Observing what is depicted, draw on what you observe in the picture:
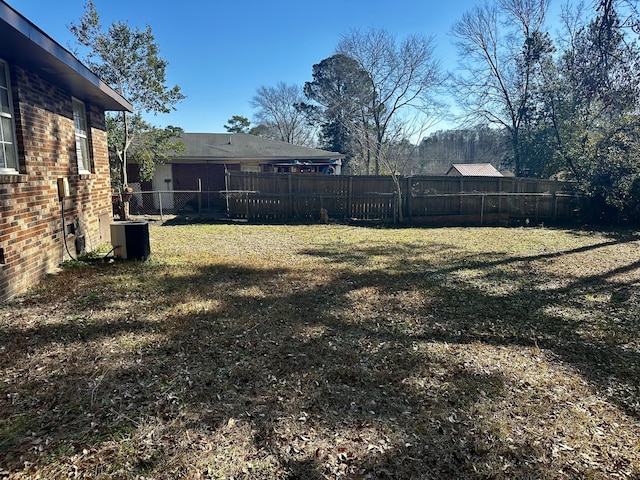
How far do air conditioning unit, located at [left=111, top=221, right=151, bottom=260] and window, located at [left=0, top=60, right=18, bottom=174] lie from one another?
1762 millimetres

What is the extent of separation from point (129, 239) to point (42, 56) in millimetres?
2890

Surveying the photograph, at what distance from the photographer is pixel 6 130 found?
503cm

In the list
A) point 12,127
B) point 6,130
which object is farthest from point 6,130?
point 12,127

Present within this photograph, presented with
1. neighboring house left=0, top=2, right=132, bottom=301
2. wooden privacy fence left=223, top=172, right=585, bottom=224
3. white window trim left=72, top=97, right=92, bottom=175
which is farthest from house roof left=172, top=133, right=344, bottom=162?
neighboring house left=0, top=2, right=132, bottom=301

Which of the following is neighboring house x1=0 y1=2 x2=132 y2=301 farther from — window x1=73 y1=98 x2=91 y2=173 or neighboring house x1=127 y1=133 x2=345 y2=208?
neighboring house x1=127 y1=133 x2=345 y2=208

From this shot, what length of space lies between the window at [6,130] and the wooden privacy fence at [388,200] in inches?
323

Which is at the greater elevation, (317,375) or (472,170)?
(472,170)

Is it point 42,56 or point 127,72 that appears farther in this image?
point 127,72

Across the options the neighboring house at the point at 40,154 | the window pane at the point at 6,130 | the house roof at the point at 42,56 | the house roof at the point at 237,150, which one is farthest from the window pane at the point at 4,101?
the house roof at the point at 237,150

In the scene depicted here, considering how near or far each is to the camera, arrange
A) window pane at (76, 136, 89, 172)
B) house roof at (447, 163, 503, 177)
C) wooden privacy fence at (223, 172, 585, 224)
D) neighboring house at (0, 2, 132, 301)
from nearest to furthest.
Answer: neighboring house at (0, 2, 132, 301), window pane at (76, 136, 89, 172), wooden privacy fence at (223, 172, 585, 224), house roof at (447, 163, 503, 177)

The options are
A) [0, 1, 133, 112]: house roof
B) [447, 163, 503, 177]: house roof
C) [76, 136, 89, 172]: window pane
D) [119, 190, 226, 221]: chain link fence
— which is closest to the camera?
[0, 1, 133, 112]: house roof

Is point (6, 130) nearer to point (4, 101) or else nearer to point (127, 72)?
point (4, 101)

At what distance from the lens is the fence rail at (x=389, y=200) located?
43.9 feet

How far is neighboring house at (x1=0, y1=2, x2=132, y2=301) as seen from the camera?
469cm
